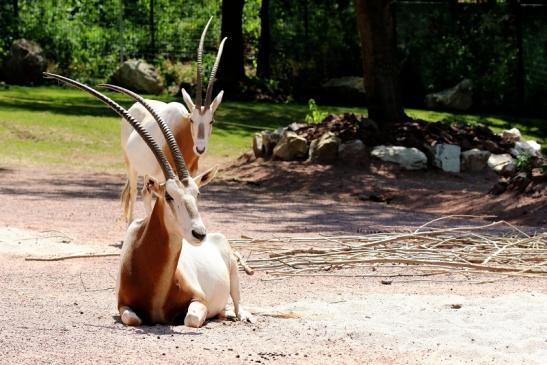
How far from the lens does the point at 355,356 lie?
553cm

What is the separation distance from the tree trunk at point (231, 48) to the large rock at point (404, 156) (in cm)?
794

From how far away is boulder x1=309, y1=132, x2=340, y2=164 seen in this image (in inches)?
623

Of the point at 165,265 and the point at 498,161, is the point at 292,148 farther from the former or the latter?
the point at 165,265

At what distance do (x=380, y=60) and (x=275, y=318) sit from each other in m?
11.1

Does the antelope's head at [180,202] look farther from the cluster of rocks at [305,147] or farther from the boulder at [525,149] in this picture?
the boulder at [525,149]

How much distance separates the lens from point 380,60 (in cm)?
1720

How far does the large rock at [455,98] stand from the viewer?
2327 cm

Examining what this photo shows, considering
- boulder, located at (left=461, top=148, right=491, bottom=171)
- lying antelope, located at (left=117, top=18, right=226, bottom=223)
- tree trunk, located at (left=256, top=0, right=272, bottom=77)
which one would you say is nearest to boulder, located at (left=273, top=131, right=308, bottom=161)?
boulder, located at (left=461, top=148, right=491, bottom=171)

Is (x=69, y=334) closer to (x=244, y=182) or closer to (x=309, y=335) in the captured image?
(x=309, y=335)

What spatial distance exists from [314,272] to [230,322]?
1977 mm

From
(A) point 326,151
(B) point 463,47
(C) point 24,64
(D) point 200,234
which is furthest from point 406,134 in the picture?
(D) point 200,234

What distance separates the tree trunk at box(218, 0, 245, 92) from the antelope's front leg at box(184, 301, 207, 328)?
17.5 m

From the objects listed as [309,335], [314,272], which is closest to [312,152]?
[314,272]

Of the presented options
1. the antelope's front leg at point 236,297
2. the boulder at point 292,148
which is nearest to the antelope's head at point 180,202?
the antelope's front leg at point 236,297
